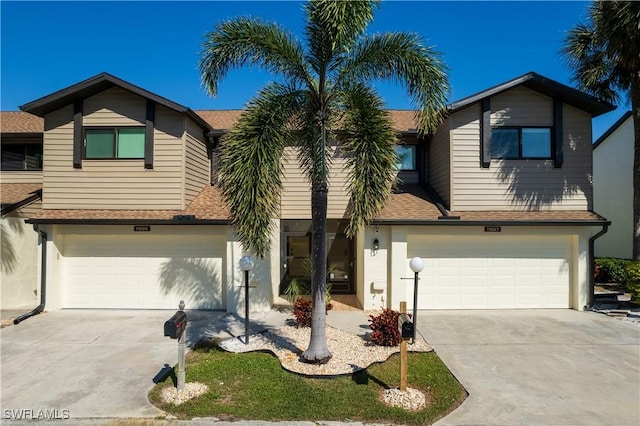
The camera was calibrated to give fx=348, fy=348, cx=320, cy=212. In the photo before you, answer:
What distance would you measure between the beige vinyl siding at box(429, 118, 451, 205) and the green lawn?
600 cm

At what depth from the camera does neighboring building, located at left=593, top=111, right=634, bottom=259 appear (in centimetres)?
1455

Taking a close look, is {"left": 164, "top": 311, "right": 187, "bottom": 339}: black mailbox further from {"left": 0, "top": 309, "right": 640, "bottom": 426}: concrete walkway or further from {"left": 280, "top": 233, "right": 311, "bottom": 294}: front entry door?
{"left": 280, "top": 233, "right": 311, "bottom": 294}: front entry door

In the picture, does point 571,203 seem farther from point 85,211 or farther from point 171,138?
point 85,211

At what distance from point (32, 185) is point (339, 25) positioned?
43.2ft

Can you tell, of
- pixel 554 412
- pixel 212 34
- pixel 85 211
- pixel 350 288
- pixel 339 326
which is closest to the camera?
pixel 554 412

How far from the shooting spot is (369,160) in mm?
5570

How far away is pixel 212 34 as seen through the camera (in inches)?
243

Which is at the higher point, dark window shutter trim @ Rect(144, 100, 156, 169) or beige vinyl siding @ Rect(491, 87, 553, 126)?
beige vinyl siding @ Rect(491, 87, 553, 126)

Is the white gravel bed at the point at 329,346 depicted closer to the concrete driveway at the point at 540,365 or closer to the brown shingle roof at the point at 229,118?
the concrete driveway at the point at 540,365

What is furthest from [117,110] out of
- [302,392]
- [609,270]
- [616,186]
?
[616,186]

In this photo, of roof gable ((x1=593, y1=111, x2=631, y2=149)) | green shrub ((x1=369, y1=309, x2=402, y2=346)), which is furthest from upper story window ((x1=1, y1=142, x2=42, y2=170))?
roof gable ((x1=593, y1=111, x2=631, y2=149))

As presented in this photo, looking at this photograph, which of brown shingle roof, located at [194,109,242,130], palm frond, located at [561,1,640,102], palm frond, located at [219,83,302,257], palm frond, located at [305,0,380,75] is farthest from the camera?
brown shingle roof, located at [194,109,242,130]

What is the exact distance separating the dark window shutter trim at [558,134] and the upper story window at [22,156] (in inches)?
694

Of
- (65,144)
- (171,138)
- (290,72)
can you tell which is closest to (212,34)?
(290,72)
